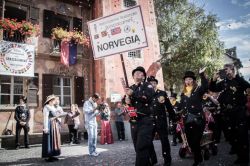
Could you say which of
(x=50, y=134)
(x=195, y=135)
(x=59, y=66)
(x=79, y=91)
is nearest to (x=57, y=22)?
(x=59, y=66)

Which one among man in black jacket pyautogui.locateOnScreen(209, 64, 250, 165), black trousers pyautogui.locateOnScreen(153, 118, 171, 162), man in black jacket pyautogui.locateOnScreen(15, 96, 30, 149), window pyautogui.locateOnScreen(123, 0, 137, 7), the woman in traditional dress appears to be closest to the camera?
man in black jacket pyautogui.locateOnScreen(209, 64, 250, 165)

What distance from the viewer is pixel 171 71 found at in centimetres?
2672

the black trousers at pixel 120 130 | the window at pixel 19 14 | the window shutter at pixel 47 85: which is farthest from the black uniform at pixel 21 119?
the black trousers at pixel 120 130

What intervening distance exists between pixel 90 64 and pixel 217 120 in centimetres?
1057

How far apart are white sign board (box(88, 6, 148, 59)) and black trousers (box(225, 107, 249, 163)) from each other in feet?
8.43

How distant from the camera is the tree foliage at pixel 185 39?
82.6 feet

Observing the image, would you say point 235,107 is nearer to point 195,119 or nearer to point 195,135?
point 195,119

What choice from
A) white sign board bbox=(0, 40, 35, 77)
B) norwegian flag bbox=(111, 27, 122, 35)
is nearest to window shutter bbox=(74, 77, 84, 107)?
white sign board bbox=(0, 40, 35, 77)

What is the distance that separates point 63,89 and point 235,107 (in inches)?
487

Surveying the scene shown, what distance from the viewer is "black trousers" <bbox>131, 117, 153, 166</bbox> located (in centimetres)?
499

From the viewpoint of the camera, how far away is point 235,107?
20.8ft

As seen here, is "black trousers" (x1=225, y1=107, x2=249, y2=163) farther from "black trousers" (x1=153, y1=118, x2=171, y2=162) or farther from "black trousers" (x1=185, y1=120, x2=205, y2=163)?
"black trousers" (x1=153, y1=118, x2=171, y2=162)

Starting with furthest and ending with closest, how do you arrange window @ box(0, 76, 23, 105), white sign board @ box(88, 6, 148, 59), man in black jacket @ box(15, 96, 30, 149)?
window @ box(0, 76, 23, 105) < man in black jacket @ box(15, 96, 30, 149) < white sign board @ box(88, 6, 148, 59)

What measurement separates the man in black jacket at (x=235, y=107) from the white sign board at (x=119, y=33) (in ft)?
6.29
